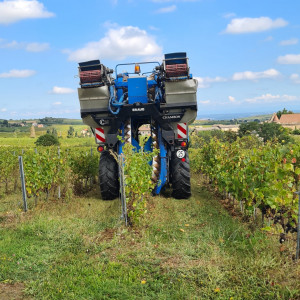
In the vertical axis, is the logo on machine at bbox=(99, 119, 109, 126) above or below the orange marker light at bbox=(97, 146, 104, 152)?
above

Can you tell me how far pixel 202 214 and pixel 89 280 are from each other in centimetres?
305

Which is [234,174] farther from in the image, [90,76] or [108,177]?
[90,76]

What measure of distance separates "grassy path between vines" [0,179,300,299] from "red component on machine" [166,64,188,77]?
2866 millimetres

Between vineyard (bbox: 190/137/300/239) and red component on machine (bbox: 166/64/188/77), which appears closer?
vineyard (bbox: 190/137/300/239)

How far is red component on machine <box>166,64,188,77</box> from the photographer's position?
20.7ft

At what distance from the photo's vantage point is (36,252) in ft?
13.9

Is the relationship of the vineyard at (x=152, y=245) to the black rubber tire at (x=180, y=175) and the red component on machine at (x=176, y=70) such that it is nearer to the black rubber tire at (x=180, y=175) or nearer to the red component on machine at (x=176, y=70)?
the black rubber tire at (x=180, y=175)

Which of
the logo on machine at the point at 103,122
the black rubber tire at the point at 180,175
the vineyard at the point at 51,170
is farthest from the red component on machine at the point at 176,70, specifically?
the vineyard at the point at 51,170

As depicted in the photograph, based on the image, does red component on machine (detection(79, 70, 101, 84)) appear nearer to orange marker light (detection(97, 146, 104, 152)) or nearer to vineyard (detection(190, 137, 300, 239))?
orange marker light (detection(97, 146, 104, 152))

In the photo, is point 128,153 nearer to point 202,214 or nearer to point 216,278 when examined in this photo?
point 202,214

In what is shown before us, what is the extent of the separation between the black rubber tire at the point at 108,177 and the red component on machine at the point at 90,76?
1793mm

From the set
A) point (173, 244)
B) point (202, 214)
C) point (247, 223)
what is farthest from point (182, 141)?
point (173, 244)

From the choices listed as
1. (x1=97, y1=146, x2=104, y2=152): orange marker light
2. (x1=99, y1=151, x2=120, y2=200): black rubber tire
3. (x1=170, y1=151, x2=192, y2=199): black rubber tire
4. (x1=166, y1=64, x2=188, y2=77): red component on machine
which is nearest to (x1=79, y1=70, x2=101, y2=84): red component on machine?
(x1=166, y1=64, x2=188, y2=77): red component on machine

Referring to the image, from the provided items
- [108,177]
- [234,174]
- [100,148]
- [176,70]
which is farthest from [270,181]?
[100,148]
